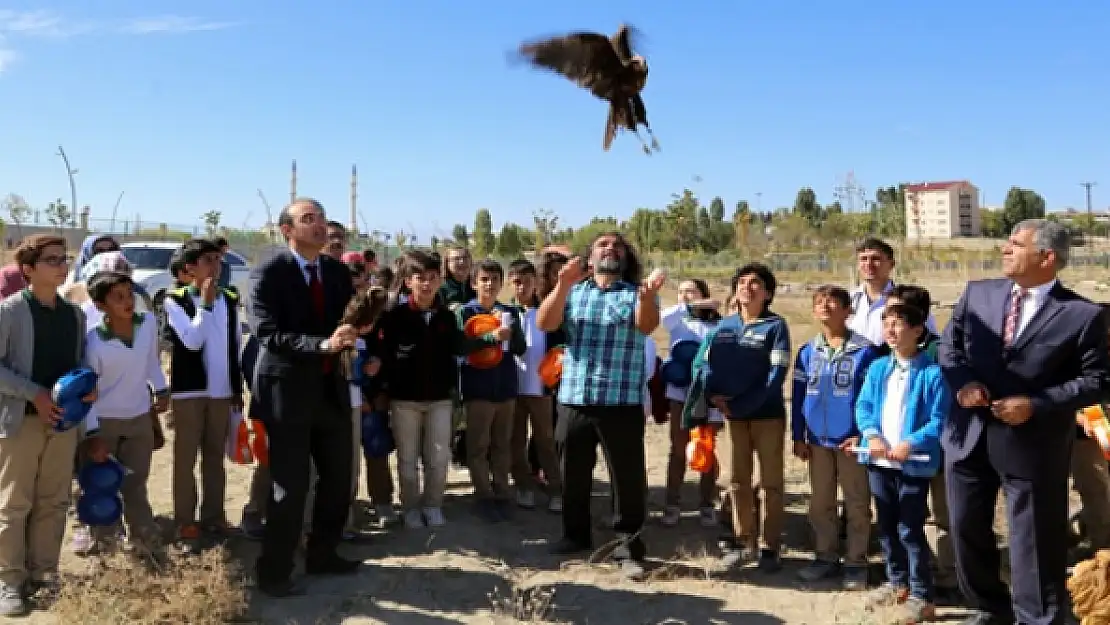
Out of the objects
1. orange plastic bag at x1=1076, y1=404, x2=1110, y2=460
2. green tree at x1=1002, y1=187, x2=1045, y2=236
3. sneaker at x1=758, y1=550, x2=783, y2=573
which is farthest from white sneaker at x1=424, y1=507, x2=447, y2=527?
green tree at x1=1002, y1=187, x2=1045, y2=236

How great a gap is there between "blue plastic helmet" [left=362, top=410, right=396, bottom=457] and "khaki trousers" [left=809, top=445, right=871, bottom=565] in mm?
2654

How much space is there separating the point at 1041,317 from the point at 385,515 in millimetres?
4053

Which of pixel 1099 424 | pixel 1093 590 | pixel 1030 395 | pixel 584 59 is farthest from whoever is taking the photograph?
pixel 584 59

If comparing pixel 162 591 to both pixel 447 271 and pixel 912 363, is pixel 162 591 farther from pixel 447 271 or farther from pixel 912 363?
pixel 912 363

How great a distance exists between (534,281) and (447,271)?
730 mm

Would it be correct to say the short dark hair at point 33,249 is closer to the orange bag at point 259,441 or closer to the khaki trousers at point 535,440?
the orange bag at point 259,441

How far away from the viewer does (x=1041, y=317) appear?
13.2 ft

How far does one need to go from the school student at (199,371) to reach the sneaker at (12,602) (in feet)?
3.32

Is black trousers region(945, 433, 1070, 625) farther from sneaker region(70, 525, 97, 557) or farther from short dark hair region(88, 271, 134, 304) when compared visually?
sneaker region(70, 525, 97, 557)

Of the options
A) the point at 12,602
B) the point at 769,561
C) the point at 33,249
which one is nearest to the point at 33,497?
the point at 12,602

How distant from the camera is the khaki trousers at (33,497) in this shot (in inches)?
176

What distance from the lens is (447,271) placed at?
22.1ft

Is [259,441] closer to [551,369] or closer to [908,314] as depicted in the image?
[551,369]

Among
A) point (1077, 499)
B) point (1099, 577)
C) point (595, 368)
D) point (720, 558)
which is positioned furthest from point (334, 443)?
point (1077, 499)
